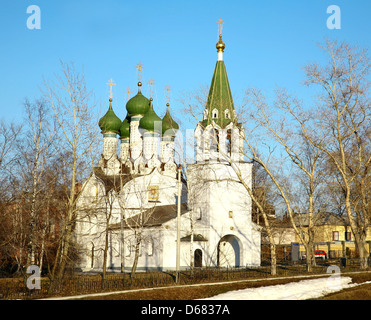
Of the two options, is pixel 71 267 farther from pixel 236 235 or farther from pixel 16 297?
pixel 236 235

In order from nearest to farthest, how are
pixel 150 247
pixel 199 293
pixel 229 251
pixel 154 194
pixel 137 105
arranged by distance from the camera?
1. pixel 199 293
2. pixel 150 247
3. pixel 229 251
4. pixel 154 194
5. pixel 137 105

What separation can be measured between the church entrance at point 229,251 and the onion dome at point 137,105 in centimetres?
1588

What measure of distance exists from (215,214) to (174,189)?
6.76 meters

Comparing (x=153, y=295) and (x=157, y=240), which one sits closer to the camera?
(x=153, y=295)

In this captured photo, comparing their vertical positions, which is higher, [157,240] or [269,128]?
[269,128]

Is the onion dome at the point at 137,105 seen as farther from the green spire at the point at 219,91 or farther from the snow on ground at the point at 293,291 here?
the snow on ground at the point at 293,291

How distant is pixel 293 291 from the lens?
18.5 meters

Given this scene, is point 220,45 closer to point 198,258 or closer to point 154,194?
point 154,194

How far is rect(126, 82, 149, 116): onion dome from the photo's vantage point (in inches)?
Result: 1886

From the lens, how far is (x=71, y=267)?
2673cm

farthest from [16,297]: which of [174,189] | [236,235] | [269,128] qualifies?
[174,189]

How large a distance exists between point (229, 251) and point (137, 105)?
1725cm

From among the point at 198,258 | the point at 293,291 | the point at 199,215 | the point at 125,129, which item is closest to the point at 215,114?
the point at 199,215
